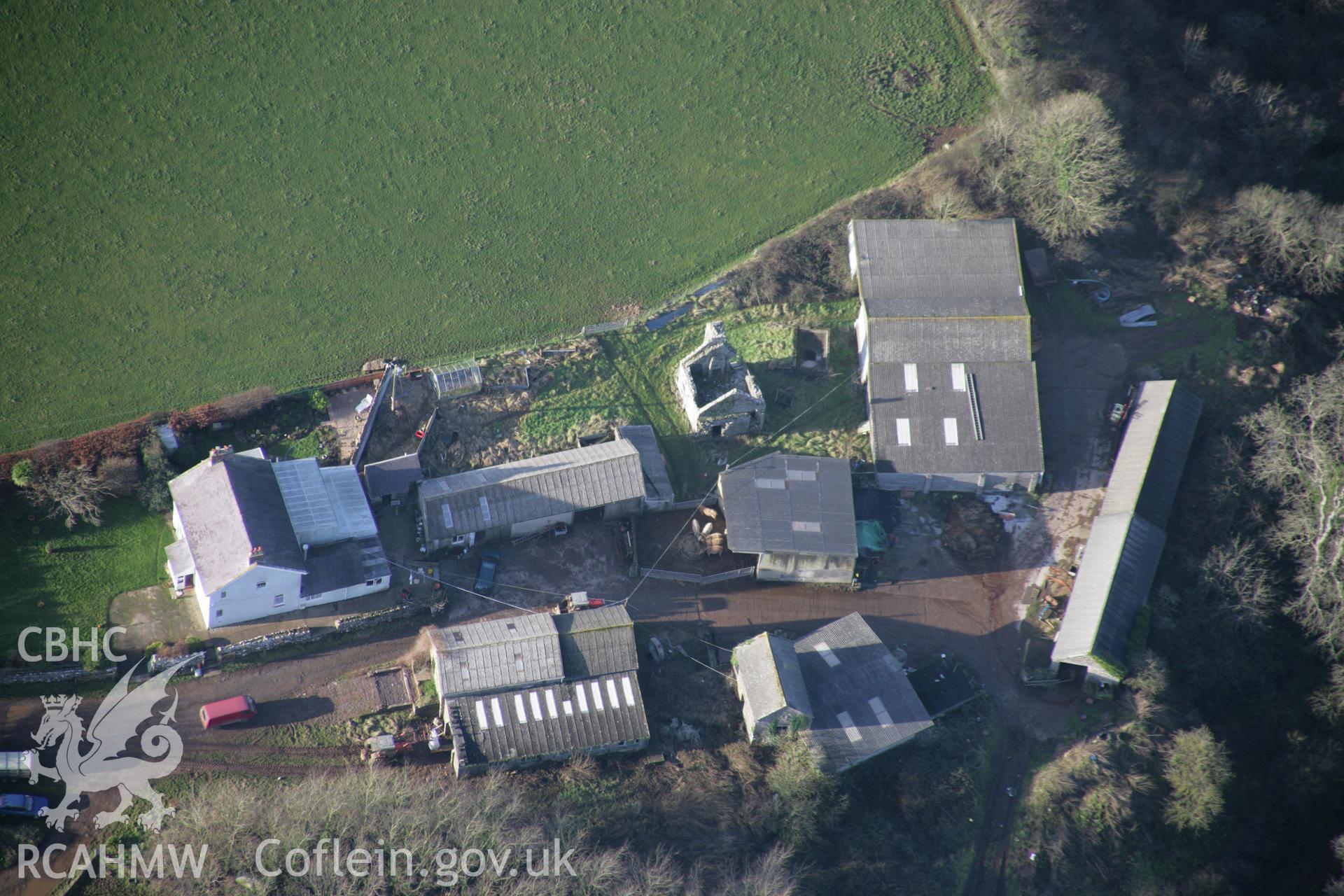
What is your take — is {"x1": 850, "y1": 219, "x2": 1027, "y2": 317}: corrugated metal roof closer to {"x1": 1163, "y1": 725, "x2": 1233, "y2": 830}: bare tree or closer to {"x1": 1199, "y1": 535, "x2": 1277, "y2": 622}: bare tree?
{"x1": 1199, "y1": 535, "x2": 1277, "y2": 622}: bare tree

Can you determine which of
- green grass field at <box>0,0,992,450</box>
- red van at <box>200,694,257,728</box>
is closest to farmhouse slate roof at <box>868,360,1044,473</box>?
green grass field at <box>0,0,992,450</box>

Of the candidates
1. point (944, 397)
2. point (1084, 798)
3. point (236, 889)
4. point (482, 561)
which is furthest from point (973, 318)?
point (236, 889)

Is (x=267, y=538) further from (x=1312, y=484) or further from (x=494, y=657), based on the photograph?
(x=1312, y=484)

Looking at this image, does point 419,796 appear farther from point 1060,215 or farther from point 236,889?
point 1060,215

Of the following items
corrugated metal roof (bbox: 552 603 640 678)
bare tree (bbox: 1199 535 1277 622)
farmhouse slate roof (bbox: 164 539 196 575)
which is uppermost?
farmhouse slate roof (bbox: 164 539 196 575)

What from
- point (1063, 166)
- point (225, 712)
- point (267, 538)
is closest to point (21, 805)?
point (225, 712)
